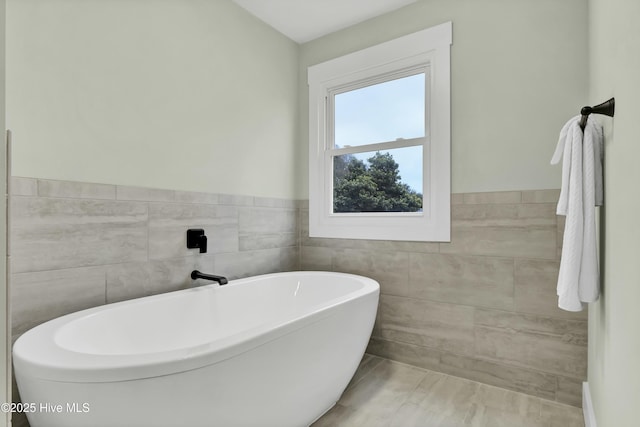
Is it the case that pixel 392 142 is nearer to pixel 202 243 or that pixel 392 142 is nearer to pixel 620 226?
pixel 202 243

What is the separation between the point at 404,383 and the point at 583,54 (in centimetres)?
214

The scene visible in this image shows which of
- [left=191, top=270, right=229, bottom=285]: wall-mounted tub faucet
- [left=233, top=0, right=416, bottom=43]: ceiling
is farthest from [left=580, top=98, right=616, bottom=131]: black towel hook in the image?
[left=191, top=270, right=229, bottom=285]: wall-mounted tub faucet

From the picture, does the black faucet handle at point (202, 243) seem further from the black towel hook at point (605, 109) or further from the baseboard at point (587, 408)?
the baseboard at point (587, 408)

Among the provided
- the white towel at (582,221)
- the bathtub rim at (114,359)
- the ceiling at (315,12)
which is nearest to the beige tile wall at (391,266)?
the bathtub rim at (114,359)

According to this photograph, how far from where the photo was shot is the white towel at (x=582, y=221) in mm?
1206

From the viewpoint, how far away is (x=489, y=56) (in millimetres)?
2133

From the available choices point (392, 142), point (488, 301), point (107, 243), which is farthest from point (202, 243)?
point (488, 301)

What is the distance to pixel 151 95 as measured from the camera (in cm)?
195

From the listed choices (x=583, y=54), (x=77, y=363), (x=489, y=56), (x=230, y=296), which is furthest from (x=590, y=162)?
(x=230, y=296)

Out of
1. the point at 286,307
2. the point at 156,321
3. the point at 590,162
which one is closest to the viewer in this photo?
the point at 590,162

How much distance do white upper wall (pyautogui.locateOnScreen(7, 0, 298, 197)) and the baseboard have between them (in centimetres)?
226

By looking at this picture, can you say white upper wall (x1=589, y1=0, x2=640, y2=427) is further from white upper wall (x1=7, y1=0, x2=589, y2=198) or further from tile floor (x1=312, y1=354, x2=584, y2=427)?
white upper wall (x1=7, y1=0, x2=589, y2=198)

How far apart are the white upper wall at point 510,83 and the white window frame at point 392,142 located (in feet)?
0.25

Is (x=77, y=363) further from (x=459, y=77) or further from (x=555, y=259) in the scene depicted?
(x=459, y=77)
